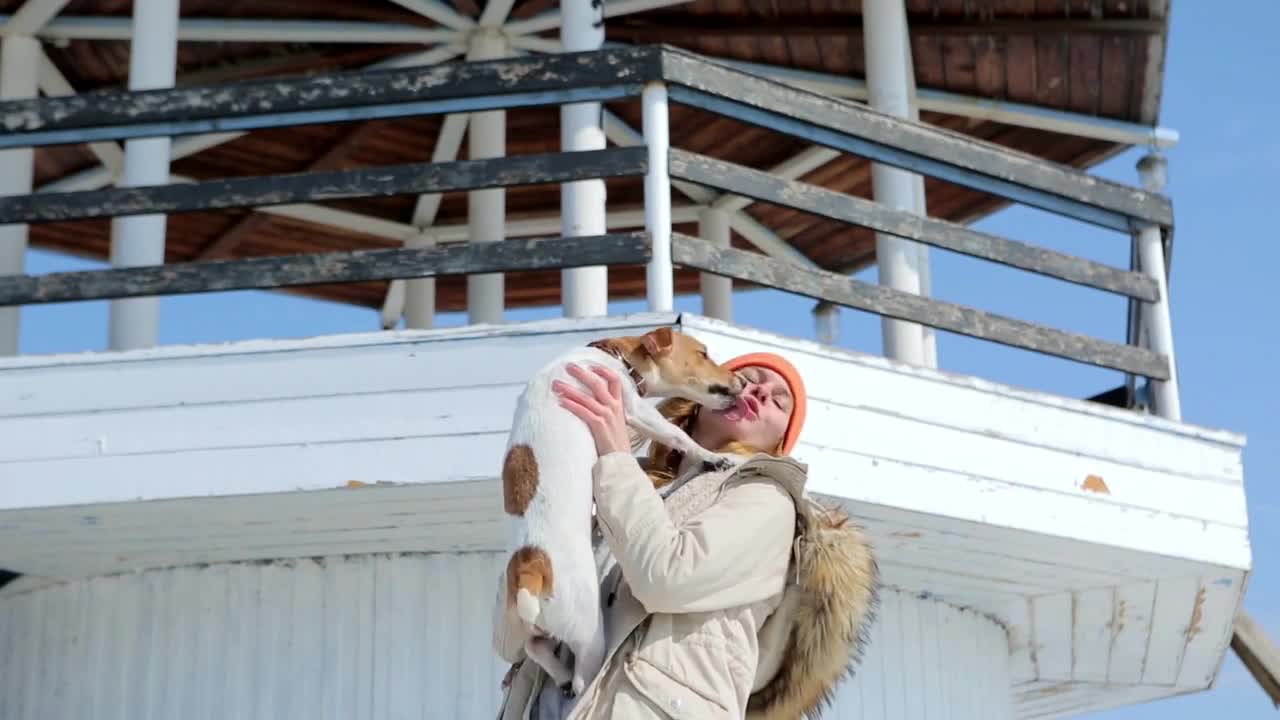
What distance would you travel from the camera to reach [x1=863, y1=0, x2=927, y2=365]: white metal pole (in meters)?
8.75

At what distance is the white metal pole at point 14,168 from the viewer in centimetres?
887

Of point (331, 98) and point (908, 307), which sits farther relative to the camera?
point (908, 307)

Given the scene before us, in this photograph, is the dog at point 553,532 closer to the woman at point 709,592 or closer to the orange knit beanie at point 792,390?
the woman at point 709,592

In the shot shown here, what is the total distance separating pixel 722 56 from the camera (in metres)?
11.6

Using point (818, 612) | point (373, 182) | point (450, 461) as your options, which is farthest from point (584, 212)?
point (818, 612)

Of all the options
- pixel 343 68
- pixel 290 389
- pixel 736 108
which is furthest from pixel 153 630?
pixel 343 68

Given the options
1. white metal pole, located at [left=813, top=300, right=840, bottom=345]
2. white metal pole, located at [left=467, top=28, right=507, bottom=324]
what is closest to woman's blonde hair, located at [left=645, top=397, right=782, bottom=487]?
white metal pole, located at [left=467, top=28, right=507, bottom=324]

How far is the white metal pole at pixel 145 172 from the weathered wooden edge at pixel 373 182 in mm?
342

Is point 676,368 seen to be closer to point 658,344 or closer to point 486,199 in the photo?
point 658,344

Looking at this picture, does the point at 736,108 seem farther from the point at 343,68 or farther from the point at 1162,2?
the point at 343,68

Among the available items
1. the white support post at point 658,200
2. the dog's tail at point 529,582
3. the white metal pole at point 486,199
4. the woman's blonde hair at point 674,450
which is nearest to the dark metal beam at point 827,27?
the white metal pole at point 486,199

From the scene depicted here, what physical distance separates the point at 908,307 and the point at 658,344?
318cm

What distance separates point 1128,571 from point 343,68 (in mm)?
6244

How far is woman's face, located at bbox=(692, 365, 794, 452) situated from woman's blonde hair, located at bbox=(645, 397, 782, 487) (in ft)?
0.06
